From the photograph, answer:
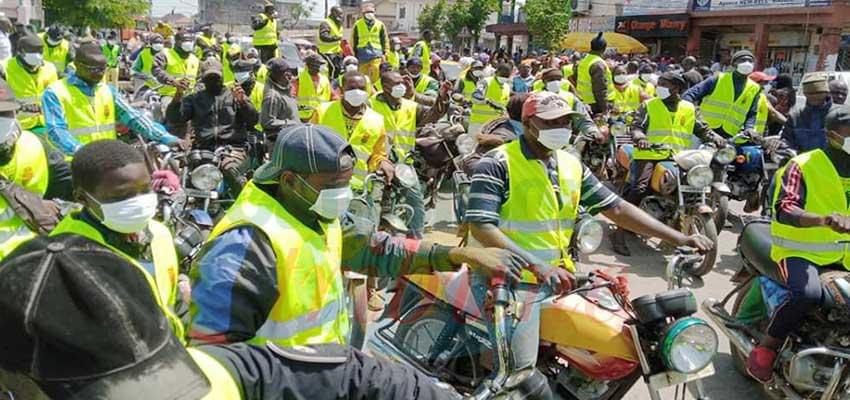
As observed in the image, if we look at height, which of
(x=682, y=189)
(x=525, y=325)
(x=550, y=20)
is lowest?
(x=682, y=189)

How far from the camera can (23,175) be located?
12.4 ft

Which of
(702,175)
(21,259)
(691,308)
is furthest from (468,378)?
(702,175)

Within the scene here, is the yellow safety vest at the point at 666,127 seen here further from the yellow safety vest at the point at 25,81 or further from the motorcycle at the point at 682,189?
the yellow safety vest at the point at 25,81

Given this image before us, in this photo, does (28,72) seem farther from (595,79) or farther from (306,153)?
(595,79)

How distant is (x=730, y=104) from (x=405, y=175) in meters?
4.26

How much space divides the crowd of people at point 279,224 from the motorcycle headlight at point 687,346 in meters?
0.49

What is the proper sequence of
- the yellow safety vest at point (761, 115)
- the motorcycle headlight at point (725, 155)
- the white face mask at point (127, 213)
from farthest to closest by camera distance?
1. the yellow safety vest at point (761, 115)
2. the motorcycle headlight at point (725, 155)
3. the white face mask at point (127, 213)

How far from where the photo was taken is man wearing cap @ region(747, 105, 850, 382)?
13.2 feet

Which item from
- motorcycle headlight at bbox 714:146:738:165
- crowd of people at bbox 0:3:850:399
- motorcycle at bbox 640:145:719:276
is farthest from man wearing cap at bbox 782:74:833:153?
motorcycle at bbox 640:145:719:276

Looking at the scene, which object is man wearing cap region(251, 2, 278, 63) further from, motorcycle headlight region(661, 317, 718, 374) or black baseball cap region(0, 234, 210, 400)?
black baseball cap region(0, 234, 210, 400)

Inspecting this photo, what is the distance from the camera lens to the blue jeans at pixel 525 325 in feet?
10.4

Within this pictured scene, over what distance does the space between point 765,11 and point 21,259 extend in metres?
30.2

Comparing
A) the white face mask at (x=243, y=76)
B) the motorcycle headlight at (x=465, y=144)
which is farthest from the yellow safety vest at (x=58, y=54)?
the motorcycle headlight at (x=465, y=144)

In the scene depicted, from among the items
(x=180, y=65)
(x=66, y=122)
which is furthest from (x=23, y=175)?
(x=180, y=65)
